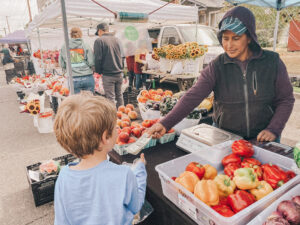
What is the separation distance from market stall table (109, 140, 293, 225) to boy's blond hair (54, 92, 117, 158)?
0.54m

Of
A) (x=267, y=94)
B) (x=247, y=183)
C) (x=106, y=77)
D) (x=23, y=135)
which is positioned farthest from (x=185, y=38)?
(x=247, y=183)

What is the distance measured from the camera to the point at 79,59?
4758 millimetres

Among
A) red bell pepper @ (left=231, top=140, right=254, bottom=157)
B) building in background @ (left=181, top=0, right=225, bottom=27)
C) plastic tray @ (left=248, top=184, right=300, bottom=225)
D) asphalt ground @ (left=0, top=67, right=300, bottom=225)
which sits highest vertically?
building in background @ (left=181, top=0, right=225, bottom=27)

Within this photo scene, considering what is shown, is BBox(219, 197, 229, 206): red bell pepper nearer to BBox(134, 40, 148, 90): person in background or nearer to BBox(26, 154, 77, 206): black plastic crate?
BBox(26, 154, 77, 206): black plastic crate

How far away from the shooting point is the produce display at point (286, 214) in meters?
0.93

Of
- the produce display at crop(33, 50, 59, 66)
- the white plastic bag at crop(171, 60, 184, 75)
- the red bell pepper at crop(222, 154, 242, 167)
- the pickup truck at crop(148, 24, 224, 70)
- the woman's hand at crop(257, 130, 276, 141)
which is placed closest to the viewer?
the red bell pepper at crop(222, 154, 242, 167)

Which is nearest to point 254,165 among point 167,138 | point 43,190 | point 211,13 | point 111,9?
point 167,138

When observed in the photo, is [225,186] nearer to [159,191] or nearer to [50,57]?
[159,191]

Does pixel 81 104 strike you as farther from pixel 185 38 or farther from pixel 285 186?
pixel 185 38

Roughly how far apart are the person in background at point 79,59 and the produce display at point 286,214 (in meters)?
4.49

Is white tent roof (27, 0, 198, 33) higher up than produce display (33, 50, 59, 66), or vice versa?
white tent roof (27, 0, 198, 33)

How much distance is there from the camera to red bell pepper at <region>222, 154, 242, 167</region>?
4.83 feet

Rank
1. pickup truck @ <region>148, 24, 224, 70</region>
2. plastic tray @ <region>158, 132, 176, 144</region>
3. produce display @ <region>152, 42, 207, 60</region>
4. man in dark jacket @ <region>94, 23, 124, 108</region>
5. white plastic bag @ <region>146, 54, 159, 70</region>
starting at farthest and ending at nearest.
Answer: pickup truck @ <region>148, 24, 224, 70</region> < white plastic bag @ <region>146, 54, 159, 70</region> < man in dark jacket @ <region>94, 23, 124, 108</region> < produce display @ <region>152, 42, 207, 60</region> < plastic tray @ <region>158, 132, 176, 144</region>

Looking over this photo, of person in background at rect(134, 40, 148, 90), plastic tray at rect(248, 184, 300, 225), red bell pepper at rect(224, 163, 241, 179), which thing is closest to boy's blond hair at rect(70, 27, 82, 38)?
person in background at rect(134, 40, 148, 90)
